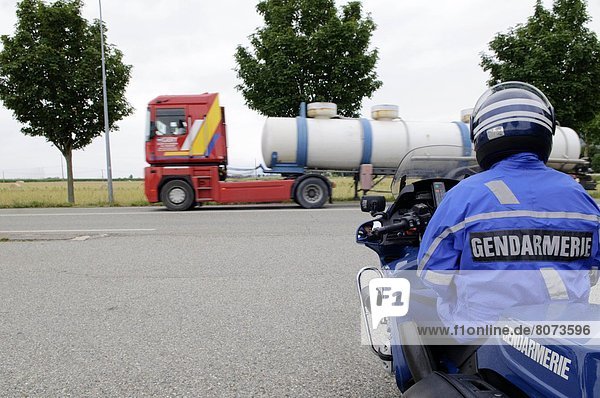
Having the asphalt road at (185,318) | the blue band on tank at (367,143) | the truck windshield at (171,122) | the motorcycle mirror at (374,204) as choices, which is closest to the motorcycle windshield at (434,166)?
the motorcycle mirror at (374,204)

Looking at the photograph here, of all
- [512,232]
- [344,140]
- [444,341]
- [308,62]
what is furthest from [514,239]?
[308,62]

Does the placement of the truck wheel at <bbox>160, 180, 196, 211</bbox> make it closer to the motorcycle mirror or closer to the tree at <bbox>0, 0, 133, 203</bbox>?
the tree at <bbox>0, 0, 133, 203</bbox>

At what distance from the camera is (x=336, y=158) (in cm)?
1426

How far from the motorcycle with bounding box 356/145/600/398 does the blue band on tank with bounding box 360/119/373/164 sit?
36.9 feet

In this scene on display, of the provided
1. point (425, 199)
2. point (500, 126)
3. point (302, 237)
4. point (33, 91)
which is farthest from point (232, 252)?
point (33, 91)

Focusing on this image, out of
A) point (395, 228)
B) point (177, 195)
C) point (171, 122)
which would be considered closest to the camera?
point (395, 228)

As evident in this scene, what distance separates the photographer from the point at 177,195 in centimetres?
1391

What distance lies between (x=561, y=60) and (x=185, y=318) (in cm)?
1707

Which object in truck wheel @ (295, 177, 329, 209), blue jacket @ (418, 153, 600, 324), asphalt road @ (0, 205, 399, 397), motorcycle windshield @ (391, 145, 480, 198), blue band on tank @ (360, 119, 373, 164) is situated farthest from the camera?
blue band on tank @ (360, 119, 373, 164)

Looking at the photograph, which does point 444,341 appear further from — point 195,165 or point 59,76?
point 59,76

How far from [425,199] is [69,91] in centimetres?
1633

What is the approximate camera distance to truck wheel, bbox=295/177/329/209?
14023 millimetres

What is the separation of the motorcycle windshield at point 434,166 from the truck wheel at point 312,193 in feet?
35.8

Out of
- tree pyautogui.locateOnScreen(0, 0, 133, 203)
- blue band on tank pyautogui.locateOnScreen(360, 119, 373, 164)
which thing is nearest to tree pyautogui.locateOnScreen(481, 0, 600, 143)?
blue band on tank pyautogui.locateOnScreen(360, 119, 373, 164)
